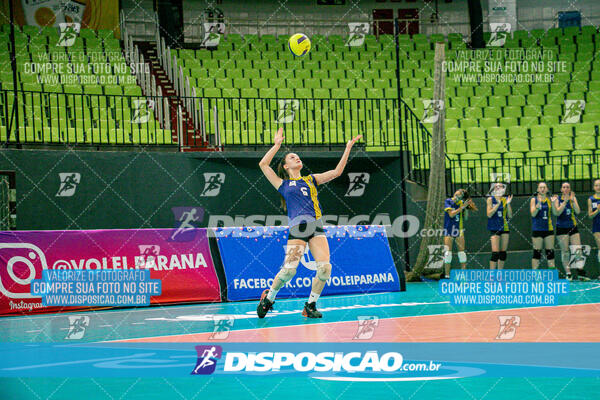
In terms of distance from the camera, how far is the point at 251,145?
1766cm

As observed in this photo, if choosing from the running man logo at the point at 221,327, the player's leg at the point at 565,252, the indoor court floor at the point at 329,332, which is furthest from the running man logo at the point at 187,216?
the player's leg at the point at 565,252

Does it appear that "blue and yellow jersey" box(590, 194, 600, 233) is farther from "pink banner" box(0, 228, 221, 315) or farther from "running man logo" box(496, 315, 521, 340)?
"pink banner" box(0, 228, 221, 315)

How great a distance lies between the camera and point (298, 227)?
31.9ft

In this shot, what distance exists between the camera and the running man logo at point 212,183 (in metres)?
17.0

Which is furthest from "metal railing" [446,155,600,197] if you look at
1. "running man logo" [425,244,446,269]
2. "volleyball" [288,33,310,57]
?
"volleyball" [288,33,310,57]

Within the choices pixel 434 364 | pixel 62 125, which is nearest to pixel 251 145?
pixel 62 125

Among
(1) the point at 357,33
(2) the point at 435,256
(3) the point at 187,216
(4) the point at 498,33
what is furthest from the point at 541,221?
(1) the point at 357,33

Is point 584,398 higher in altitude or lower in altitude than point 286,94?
lower

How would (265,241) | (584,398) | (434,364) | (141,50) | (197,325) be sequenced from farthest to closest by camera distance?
1. (141,50)
2. (265,241)
3. (197,325)
4. (434,364)
5. (584,398)

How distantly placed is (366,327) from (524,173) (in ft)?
37.2

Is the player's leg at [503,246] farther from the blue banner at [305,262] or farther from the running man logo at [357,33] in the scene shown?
the running man logo at [357,33]

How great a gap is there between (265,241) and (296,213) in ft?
12.1

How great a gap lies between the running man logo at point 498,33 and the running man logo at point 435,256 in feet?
38.8

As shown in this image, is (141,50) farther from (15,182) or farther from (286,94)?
(15,182)
